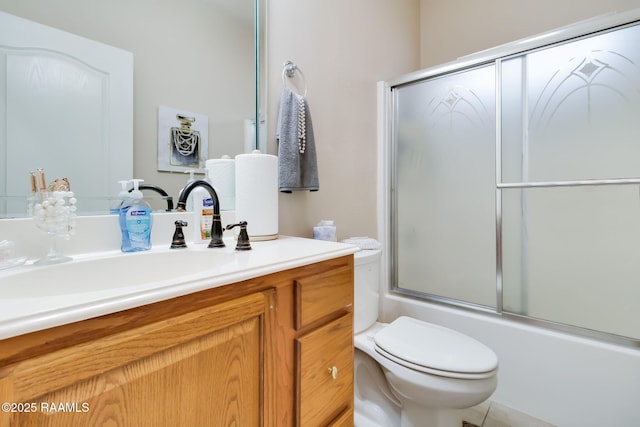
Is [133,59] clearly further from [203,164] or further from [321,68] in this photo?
[321,68]

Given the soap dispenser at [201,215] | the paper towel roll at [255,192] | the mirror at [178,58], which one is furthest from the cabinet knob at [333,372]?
the mirror at [178,58]

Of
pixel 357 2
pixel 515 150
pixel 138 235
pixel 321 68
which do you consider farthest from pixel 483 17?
pixel 138 235

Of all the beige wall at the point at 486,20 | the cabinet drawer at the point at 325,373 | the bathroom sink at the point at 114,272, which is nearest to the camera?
the bathroom sink at the point at 114,272

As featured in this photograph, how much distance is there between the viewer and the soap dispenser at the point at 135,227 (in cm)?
82

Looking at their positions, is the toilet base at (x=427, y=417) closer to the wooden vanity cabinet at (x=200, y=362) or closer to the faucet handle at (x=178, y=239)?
the wooden vanity cabinet at (x=200, y=362)

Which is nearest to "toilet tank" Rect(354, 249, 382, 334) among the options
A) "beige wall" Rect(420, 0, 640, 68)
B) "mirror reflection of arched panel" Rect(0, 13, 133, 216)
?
"mirror reflection of arched panel" Rect(0, 13, 133, 216)

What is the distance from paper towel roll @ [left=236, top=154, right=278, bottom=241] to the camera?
98cm

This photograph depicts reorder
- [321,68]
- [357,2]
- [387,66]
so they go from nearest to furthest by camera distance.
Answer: [321,68], [357,2], [387,66]

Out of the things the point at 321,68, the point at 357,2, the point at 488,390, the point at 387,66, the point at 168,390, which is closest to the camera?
the point at 168,390

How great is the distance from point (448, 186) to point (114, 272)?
164 cm

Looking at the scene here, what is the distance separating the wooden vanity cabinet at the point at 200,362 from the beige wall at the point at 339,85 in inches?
26.2

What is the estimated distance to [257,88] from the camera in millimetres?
1237

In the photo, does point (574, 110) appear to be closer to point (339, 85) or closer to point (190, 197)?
point (339, 85)

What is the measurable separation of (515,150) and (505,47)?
535 mm
